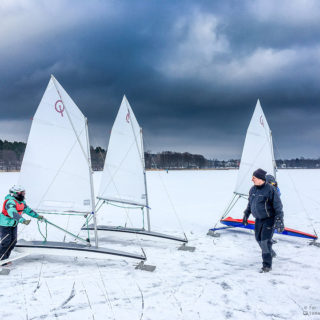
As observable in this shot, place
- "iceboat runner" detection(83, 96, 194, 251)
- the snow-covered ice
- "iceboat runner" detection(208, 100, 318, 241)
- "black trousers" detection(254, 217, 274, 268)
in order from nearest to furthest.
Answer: the snow-covered ice, "black trousers" detection(254, 217, 274, 268), "iceboat runner" detection(83, 96, 194, 251), "iceboat runner" detection(208, 100, 318, 241)

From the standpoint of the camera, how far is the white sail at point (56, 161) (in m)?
5.43

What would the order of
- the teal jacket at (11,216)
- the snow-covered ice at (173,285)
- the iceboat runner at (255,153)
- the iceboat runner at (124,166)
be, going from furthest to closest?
the iceboat runner at (255,153) → the iceboat runner at (124,166) → the teal jacket at (11,216) → the snow-covered ice at (173,285)

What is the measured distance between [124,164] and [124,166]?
0.18 ft

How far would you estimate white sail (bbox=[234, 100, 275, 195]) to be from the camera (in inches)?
307

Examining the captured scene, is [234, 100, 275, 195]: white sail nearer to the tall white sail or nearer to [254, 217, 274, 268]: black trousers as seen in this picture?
[254, 217, 274, 268]: black trousers

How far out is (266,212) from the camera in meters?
4.70

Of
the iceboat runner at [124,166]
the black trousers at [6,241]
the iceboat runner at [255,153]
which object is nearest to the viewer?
the black trousers at [6,241]

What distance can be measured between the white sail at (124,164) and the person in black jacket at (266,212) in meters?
3.28

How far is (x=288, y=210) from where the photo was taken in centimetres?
1155

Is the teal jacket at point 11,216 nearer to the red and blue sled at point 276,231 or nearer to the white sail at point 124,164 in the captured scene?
the white sail at point 124,164

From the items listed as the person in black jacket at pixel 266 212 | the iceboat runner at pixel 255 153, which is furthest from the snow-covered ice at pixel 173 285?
the iceboat runner at pixel 255 153

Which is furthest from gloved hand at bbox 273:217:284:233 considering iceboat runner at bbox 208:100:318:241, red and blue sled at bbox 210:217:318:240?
iceboat runner at bbox 208:100:318:241

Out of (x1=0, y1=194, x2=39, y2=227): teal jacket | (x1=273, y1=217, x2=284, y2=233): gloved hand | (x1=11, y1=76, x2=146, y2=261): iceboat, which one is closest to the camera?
(x1=273, y1=217, x2=284, y2=233): gloved hand

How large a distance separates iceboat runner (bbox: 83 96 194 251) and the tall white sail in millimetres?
1661
